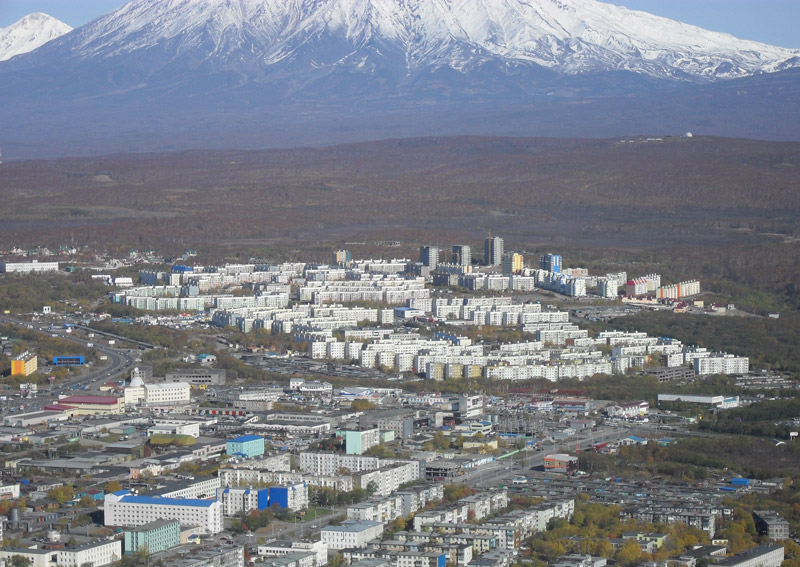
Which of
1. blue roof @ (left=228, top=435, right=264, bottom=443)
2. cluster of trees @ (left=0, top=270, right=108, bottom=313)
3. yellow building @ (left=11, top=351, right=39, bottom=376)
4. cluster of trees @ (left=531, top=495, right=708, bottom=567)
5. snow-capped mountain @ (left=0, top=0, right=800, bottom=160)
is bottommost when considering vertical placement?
cluster of trees @ (left=531, top=495, right=708, bottom=567)

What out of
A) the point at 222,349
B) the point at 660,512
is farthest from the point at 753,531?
the point at 222,349

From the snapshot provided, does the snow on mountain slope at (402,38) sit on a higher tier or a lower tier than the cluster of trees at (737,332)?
higher

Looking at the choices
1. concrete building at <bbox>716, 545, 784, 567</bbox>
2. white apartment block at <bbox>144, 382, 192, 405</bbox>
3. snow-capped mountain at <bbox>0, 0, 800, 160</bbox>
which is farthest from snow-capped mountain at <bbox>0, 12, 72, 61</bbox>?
concrete building at <bbox>716, 545, 784, 567</bbox>

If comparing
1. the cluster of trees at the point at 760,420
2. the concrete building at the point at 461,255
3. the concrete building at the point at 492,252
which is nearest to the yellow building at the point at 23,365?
the cluster of trees at the point at 760,420

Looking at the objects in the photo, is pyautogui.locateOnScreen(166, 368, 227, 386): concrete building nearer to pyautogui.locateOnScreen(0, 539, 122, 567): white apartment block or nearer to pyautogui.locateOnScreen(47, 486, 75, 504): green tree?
pyautogui.locateOnScreen(47, 486, 75, 504): green tree

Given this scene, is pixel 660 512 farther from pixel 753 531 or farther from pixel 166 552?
pixel 166 552

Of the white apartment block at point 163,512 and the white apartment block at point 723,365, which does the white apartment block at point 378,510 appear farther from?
the white apartment block at point 723,365
